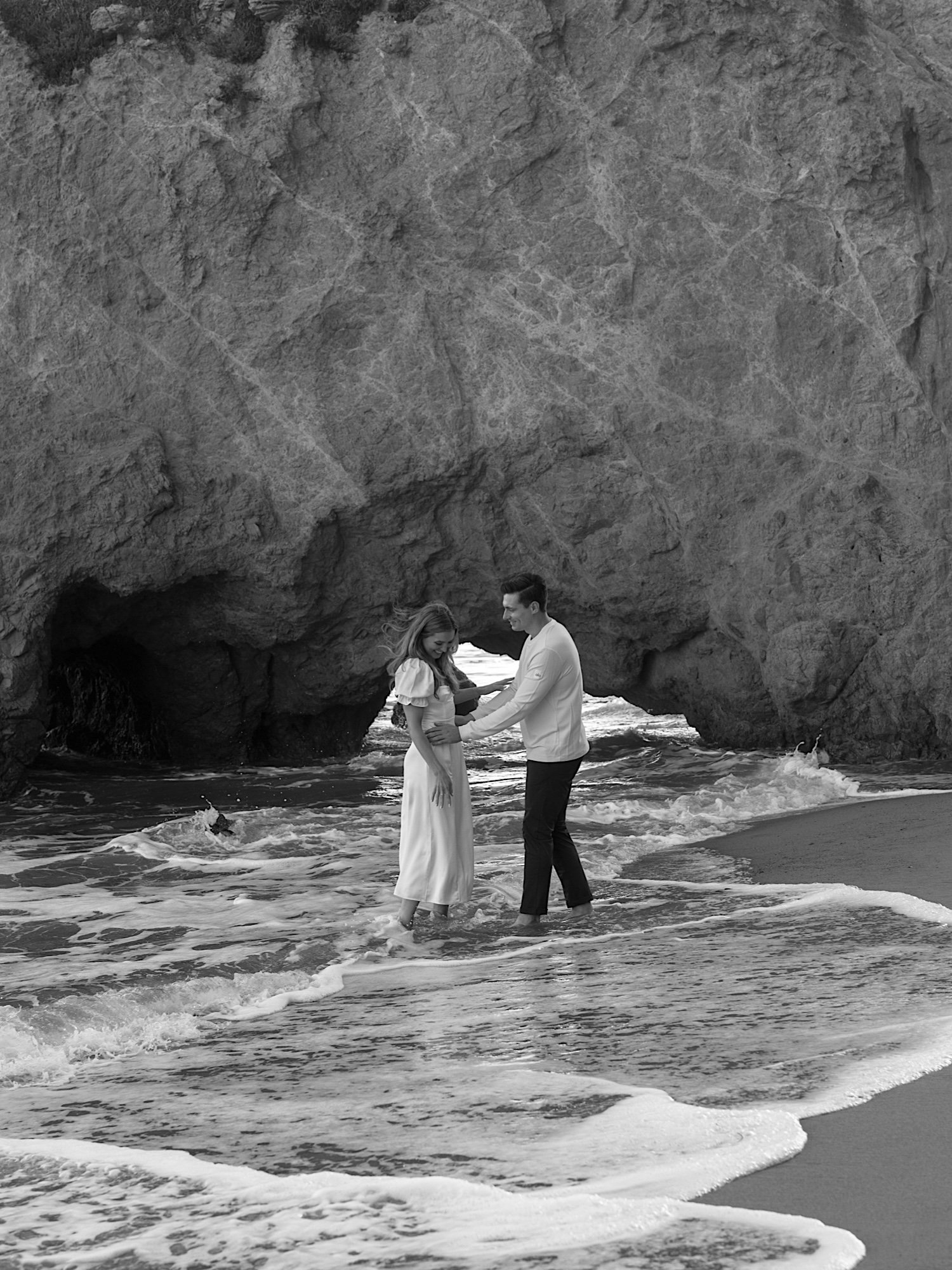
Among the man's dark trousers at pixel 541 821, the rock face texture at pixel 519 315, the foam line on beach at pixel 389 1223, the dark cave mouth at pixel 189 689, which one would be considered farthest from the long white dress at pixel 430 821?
the dark cave mouth at pixel 189 689

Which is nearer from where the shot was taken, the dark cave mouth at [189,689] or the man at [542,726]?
the man at [542,726]

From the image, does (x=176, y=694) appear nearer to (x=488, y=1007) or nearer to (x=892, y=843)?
(x=892, y=843)

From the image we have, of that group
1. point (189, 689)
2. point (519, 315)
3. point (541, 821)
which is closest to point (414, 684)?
point (541, 821)

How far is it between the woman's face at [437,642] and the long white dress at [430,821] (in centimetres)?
10

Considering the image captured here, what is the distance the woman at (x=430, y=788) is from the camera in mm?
6918

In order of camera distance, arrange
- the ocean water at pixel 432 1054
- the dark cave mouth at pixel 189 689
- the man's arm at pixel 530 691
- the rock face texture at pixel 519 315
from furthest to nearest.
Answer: the dark cave mouth at pixel 189 689 < the rock face texture at pixel 519 315 < the man's arm at pixel 530 691 < the ocean water at pixel 432 1054

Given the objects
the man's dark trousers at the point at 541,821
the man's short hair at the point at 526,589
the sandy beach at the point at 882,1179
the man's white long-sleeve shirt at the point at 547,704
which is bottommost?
the sandy beach at the point at 882,1179

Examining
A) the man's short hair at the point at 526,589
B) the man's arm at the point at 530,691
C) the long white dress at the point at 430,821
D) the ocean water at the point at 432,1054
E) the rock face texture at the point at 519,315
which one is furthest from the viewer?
the rock face texture at the point at 519,315

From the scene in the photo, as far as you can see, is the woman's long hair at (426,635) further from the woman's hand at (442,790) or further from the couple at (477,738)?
the woman's hand at (442,790)

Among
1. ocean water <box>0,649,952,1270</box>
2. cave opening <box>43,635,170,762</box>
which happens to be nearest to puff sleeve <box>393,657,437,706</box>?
ocean water <box>0,649,952,1270</box>

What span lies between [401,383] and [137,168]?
283 centimetres

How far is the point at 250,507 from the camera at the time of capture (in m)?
12.2

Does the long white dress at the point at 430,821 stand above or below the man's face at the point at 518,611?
below

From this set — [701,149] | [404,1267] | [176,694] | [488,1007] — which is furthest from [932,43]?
[404,1267]
